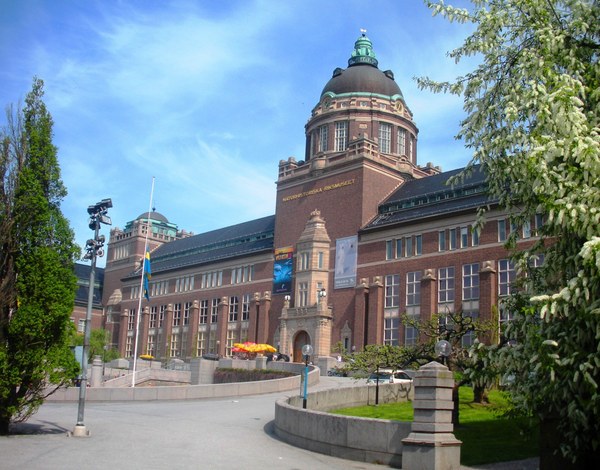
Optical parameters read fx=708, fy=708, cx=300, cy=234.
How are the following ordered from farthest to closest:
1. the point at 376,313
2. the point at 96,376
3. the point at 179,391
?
the point at 376,313 < the point at 96,376 < the point at 179,391

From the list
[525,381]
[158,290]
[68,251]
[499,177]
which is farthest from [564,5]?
[158,290]

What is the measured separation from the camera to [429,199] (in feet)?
188

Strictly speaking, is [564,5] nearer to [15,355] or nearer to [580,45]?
[580,45]

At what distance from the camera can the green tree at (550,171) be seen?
37.1 ft

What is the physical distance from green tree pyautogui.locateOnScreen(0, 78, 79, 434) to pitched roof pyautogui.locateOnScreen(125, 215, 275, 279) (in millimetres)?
48374

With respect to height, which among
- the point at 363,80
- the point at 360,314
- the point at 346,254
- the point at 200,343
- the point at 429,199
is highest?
the point at 363,80

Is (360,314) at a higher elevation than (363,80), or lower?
lower

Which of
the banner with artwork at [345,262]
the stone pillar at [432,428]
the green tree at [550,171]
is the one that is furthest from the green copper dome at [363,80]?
the stone pillar at [432,428]

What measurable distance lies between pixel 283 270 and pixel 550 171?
54947 mm

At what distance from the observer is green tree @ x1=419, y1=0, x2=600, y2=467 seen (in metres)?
11.3

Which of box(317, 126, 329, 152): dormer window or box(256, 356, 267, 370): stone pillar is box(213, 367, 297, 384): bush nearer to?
box(256, 356, 267, 370): stone pillar

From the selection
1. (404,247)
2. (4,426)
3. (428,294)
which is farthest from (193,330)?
(4,426)

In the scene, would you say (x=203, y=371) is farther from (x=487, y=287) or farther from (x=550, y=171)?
(x=550, y=171)

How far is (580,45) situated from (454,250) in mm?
38688
